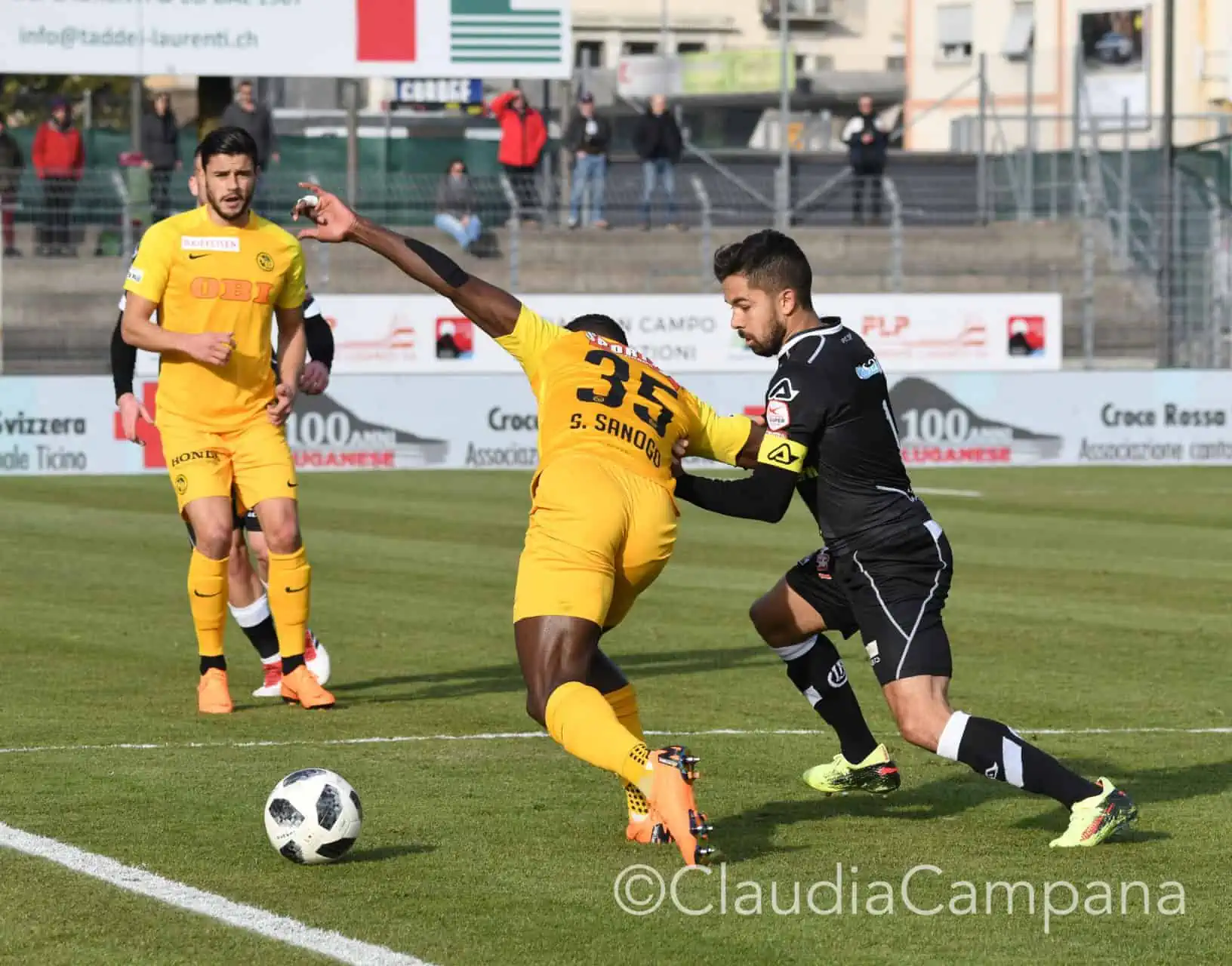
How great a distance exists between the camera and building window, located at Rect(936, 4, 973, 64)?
6519 centimetres

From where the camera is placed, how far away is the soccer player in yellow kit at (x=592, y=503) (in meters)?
6.20

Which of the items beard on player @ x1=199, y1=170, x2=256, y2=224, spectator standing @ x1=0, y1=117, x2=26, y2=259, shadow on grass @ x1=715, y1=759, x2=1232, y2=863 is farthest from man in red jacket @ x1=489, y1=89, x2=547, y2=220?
shadow on grass @ x1=715, y1=759, x2=1232, y2=863

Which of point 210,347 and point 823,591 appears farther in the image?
point 210,347

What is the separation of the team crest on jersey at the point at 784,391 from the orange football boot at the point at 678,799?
1282mm

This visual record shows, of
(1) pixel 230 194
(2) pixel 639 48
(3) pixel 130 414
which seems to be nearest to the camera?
(1) pixel 230 194

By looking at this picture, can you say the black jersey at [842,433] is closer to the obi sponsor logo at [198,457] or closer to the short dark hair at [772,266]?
the short dark hair at [772,266]

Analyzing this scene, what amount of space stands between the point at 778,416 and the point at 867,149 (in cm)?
A: 2586

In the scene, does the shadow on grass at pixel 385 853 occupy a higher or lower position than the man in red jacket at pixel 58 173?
lower

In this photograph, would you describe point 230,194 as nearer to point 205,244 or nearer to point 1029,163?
point 205,244

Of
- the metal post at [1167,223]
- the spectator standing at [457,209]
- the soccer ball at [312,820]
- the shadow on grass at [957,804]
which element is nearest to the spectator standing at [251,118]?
the spectator standing at [457,209]

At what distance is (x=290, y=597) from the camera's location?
31.3 ft

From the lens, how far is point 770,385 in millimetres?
6812

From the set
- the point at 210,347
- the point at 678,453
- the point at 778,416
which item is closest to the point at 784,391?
the point at 778,416

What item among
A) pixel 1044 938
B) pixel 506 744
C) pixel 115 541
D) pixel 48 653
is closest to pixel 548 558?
pixel 1044 938
